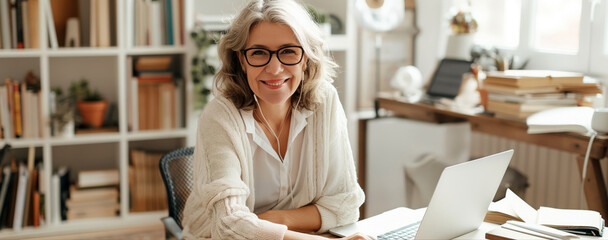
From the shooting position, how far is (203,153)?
5.44 ft

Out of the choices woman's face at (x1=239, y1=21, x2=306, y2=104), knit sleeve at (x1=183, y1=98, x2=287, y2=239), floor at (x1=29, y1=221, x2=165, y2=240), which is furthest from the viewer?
floor at (x1=29, y1=221, x2=165, y2=240)

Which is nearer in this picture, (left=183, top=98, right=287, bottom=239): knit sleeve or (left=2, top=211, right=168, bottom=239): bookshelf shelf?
(left=183, top=98, right=287, bottom=239): knit sleeve

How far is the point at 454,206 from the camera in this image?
4.60ft

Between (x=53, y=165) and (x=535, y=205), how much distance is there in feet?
8.21

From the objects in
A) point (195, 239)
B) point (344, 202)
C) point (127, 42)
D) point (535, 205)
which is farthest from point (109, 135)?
point (535, 205)

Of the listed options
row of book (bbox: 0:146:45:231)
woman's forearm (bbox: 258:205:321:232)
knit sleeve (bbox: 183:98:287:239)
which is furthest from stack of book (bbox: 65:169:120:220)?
woman's forearm (bbox: 258:205:321:232)

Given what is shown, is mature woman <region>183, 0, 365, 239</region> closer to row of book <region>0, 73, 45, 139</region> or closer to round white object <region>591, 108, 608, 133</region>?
round white object <region>591, 108, 608, 133</region>

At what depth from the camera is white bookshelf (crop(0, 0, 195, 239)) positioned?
3.12 m

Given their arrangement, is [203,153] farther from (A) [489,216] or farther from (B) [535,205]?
(B) [535,205]

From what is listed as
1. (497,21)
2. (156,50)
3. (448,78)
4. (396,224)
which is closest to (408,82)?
(448,78)

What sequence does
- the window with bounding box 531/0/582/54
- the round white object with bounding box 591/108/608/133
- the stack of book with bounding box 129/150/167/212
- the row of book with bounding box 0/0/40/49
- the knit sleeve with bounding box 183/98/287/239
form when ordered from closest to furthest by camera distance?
the knit sleeve with bounding box 183/98/287/239
the round white object with bounding box 591/108/608/133
the window with bounding box 531/0/582/54
the row of book with bounding box 0/0/40/49
the stack of book with bounding box 129/150/167/212

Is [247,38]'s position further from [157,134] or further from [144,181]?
[144,181]

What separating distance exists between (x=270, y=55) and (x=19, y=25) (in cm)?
192

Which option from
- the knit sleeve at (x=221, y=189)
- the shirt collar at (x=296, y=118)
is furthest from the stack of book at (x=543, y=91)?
the knit sleeve at (x=221, y=189)
